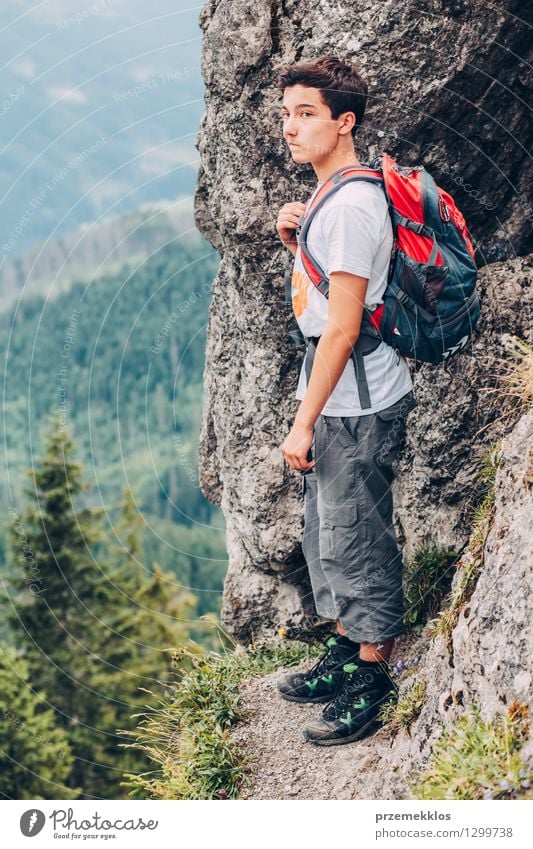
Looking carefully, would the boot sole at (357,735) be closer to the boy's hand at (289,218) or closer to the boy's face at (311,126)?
the boy's hand at (289,218)

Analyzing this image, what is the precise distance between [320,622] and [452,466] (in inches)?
72.2

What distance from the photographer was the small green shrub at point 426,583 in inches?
237

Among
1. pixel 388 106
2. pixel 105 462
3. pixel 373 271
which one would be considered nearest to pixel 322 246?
pixel 373 271

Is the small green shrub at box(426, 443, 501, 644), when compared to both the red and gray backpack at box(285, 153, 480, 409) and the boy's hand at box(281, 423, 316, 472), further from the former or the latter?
the boy's hand at box(281, 423, 316, 472)

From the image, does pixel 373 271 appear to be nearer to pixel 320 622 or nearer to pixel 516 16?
pixel 516 16

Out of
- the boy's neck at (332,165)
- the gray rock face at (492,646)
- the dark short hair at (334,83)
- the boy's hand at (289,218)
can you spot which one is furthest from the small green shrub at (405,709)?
the dark short hair at (334,83)

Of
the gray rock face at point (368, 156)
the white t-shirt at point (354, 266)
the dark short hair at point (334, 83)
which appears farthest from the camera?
the gray rock face at point (368, 156)

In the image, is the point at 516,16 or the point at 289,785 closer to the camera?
the point at 289,785

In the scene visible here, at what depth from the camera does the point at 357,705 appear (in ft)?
16.8

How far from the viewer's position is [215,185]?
6.77m

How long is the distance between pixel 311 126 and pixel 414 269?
997 millimetres

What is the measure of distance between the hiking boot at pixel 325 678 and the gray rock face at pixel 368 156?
125 cm

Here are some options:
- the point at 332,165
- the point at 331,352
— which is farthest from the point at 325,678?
Result: the point at 332,165

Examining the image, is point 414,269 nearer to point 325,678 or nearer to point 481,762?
point 481,762
